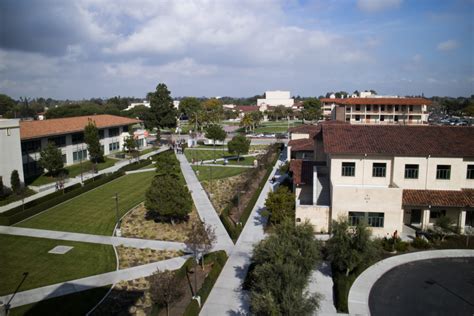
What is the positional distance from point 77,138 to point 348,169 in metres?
48.1

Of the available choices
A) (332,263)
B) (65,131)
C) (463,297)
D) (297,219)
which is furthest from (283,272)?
(65,131)

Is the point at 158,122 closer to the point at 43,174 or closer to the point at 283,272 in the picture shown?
the point at 43,174

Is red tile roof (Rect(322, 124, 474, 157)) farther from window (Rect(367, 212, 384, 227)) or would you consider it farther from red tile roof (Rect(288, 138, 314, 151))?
red tile roof (Rect(288, 138, 314, 151))

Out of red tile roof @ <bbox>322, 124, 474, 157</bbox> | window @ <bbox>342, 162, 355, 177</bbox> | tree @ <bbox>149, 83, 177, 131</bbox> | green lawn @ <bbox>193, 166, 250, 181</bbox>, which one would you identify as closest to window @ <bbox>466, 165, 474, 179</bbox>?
red tile roof @ <bbox>322, 124, 474, 157</bbox>

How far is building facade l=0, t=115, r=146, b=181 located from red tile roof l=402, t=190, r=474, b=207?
43.8 meters

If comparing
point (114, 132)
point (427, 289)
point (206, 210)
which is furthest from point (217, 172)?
point (427, 289)

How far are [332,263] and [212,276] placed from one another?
8617 mm

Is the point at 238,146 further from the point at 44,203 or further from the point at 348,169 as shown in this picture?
the point at 44,203

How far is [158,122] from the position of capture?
87.1 m

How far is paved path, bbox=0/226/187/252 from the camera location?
3105 cm

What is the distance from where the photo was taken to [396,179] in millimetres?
34719

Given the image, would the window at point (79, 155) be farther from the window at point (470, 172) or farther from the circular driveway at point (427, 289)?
the window at point (470, 172)

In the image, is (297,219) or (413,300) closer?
(413,300)

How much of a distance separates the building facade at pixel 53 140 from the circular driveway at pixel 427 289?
140ft
